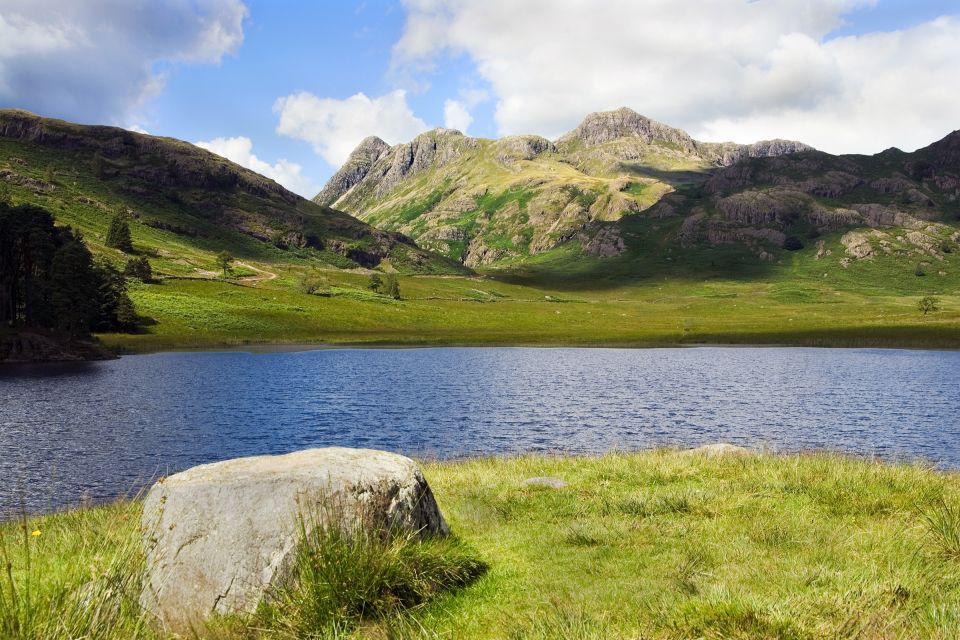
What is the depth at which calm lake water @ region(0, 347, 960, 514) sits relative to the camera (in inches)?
1373

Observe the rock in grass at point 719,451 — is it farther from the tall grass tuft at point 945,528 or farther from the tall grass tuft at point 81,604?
the tall grass tuft at point 81,604

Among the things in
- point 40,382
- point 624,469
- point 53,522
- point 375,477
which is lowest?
point 40,382

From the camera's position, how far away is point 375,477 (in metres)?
9.59

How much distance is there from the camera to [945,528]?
941 centimetres

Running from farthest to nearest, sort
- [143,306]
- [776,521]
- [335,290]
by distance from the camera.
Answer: [335,290]
[143,306]
[776,521]

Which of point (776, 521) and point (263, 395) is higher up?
point (776, 521)

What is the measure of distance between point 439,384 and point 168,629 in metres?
58.6

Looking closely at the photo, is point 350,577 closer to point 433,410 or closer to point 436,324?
point 433,410

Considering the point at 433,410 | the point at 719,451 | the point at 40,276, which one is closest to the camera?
the point at 719,451

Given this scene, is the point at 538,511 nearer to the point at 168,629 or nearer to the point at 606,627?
the point at 606,627

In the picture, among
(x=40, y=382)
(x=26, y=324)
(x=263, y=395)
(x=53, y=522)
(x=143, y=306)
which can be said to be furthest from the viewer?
(x=143, y=306)

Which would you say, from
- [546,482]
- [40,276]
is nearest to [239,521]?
[546,482]

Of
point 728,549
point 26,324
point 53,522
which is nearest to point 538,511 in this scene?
point 728,549

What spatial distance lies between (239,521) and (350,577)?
6.57ft
